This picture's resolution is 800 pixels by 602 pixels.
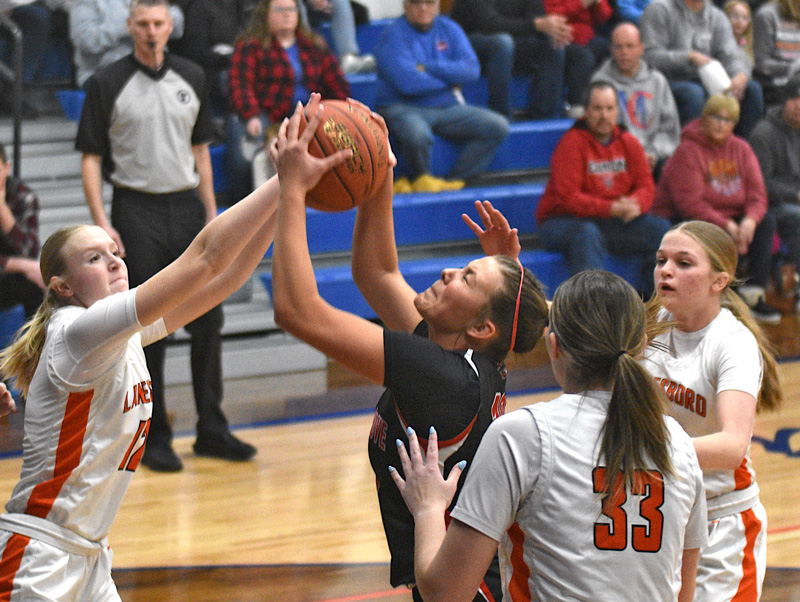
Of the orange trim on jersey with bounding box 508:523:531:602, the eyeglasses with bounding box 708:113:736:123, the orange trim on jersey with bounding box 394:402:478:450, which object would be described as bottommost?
the eyeglasses with bounding box 708:113:736:123

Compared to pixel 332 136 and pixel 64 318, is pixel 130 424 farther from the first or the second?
pixel 332 136

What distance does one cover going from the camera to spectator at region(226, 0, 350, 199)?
6555mm

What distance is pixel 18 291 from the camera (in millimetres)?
5461

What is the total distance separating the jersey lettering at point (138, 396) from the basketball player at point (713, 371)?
4.36ft

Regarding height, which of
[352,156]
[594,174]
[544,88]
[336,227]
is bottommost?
[336,227]

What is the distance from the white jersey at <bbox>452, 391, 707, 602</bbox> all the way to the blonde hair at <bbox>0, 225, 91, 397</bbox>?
1371mm

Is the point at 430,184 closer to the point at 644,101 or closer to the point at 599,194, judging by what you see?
the point at 599,194

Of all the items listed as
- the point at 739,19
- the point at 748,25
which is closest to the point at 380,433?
the point at 739,19

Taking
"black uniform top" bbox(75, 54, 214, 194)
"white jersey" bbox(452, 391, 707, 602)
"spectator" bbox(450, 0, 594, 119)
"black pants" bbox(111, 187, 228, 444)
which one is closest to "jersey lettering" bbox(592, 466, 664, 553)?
"white jersey" bbox(452, 391, 707, 602)

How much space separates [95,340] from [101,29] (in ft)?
15.5

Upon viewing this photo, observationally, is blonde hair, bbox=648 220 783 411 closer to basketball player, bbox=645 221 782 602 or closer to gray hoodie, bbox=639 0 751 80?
basketball player, bbox=645 221 782 602

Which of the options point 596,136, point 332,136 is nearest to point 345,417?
point 596,136

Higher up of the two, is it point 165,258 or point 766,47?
point 766,47

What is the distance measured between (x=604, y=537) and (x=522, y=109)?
731 cm
